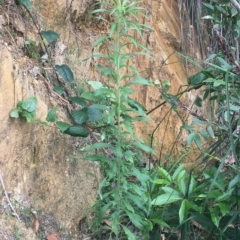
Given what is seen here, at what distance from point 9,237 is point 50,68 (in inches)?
43.1

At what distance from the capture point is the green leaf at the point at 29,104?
2.27 metres

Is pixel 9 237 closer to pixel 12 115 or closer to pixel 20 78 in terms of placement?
pixel 12 115

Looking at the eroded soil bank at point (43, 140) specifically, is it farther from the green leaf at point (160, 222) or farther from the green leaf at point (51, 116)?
the green leaf at point (160, 222)

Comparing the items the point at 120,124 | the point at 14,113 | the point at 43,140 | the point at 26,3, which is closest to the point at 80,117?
the point at 43,140

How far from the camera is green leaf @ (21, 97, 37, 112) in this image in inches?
89.5

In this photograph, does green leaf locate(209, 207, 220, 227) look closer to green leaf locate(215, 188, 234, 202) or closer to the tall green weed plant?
green leaf locate(215, 188, 234, 202)

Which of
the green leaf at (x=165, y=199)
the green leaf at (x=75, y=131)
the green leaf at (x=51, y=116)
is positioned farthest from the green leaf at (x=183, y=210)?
the green leaf at (x=51, y=116)

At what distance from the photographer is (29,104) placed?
228 centimetres

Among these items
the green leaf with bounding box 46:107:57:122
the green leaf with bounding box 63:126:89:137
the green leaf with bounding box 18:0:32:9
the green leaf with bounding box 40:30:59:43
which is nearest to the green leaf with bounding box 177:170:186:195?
the green leaf with bounding box 63:126:89:137

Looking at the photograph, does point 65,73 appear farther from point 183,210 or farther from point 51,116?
point 183,210

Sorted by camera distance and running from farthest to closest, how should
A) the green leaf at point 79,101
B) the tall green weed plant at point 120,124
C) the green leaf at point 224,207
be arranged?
the green leaf at point 79,101 < the green leaf at point 224,207 < the tall green weed plant at point 120,124

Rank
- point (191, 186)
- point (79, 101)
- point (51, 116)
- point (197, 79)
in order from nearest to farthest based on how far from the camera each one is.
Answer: point (191, 186), point (197, 79), point (51, 116), point (79, 101)

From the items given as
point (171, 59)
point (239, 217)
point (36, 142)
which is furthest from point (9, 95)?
point (171, 59)

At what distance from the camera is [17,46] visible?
2.58 metres
